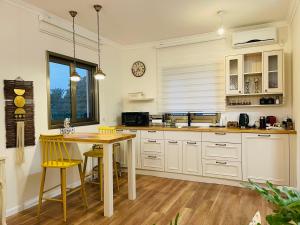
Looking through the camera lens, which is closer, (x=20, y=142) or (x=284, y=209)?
(x=284, y=209)

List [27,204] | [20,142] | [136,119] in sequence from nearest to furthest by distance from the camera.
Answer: [20,142]
[27,204]
[136,119]

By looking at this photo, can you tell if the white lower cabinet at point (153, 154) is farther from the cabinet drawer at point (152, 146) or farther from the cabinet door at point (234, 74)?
the cabinet door at point (234, 74)

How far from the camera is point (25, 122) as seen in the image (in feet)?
9.73

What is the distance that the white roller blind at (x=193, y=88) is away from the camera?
430cm

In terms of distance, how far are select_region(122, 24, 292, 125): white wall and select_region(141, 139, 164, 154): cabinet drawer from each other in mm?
803

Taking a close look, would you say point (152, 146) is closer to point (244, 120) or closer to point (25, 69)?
point (244, 120)

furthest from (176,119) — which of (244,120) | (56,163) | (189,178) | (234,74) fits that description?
(56,163)

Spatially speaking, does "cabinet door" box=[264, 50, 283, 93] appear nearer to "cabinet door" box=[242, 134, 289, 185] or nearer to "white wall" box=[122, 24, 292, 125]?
"white wall" box=[122, 24, 292, 125]

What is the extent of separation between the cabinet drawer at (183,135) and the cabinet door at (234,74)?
0.93 m

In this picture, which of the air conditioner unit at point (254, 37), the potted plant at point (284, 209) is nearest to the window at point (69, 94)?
the air conditioner unit at point (254, 37)

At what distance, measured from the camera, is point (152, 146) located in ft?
14.2

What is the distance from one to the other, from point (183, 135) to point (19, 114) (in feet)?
8.38

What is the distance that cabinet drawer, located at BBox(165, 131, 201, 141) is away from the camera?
3.94m

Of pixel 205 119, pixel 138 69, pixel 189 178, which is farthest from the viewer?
pixel 138 69
